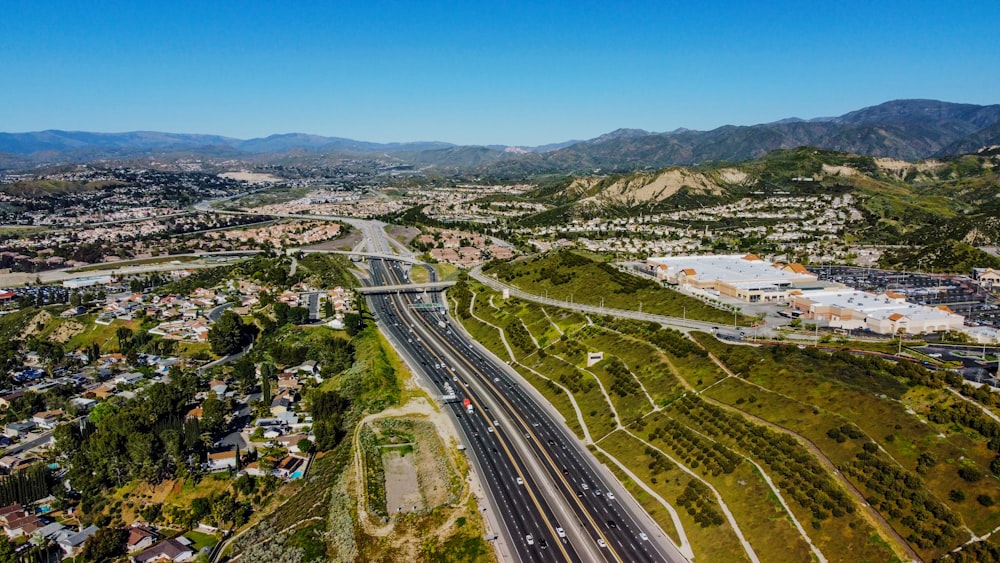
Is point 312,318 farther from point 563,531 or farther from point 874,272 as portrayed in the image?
point 874,272

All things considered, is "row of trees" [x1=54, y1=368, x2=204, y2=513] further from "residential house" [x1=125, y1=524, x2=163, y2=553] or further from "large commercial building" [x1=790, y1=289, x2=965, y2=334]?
"large commercial building" [x1=790, y1=289, x2=965, y2=334]

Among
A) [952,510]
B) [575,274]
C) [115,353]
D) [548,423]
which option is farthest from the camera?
[575,274]

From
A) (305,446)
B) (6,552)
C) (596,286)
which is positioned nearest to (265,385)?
(305,446)

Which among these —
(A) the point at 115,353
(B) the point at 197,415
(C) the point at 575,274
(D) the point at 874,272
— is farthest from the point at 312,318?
(D) the point at 874,272

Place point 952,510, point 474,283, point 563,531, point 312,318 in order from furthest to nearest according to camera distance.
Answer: point 474,283 → point 312,318 → point 563,531 → point 952,510

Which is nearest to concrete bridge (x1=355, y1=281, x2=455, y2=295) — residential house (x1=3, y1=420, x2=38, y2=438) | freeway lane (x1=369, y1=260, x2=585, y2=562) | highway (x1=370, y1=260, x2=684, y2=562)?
highway (x1=370, y1=260, x2=684, y2=562)

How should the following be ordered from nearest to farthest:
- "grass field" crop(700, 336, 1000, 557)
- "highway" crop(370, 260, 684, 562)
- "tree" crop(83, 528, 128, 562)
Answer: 1. "grass field" crop(700, 336, 1000, 557)
2. "highway" crop(370, 260, 684, 562)
3. "tree" crop(83, 528, 128, 562)
